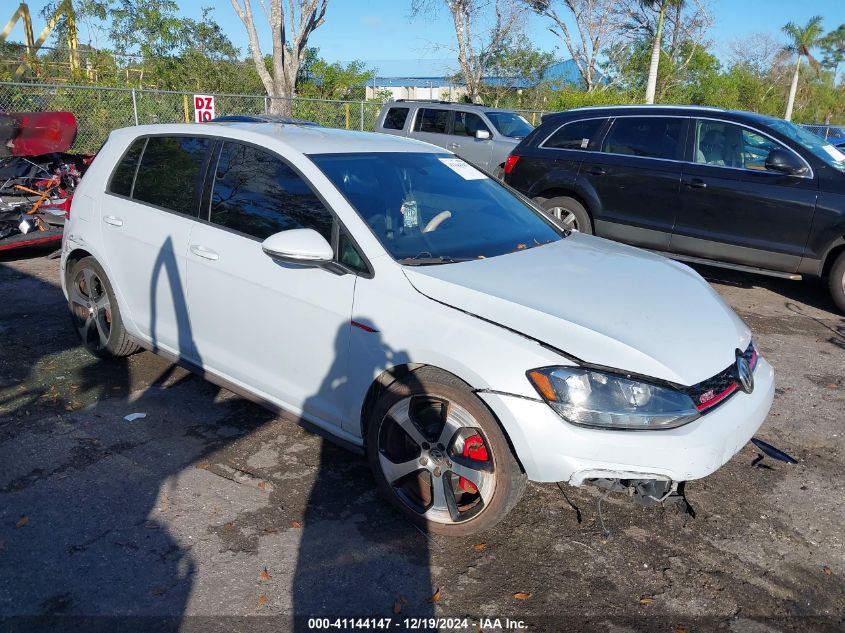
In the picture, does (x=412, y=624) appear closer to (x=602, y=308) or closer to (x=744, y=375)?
(x=602, y=308)

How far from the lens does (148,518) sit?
10.9 ft

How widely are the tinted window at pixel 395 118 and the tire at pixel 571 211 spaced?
692cm

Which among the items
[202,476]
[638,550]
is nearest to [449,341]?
[638,550]

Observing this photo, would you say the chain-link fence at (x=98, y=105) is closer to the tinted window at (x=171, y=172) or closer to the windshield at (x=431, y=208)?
the tinted window at (x=171, y=172)

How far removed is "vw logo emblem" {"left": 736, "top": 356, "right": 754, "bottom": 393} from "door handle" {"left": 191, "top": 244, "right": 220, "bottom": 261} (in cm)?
268

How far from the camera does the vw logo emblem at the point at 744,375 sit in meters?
3.13

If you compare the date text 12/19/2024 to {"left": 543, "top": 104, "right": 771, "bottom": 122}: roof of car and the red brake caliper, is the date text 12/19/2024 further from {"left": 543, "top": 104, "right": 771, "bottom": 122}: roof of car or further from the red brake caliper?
{"left": 543, "top": 104, "right": 771, "bottom": 122}: roof of car

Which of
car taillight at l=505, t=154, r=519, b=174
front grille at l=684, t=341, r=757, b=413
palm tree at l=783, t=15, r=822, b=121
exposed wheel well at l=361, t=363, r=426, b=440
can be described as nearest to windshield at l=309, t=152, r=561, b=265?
exposed wheel well at l=361, t=363, r=426, b=440

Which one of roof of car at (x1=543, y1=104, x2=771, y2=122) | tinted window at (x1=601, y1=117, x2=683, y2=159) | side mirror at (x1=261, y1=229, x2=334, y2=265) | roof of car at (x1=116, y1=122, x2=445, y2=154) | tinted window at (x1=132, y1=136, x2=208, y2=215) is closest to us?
side mirror at (x1=261, y1=229, x2=334, y2=265)

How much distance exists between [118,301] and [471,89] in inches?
1017

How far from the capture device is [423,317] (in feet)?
10.2

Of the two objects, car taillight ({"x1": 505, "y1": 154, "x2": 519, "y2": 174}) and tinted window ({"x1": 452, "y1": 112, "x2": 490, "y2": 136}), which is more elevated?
tinted window ({"x1": 452, "y1": 112, "x2": 490, "y2": 136})

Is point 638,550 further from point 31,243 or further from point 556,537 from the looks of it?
point 31,243

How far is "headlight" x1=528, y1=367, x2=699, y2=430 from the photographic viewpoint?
9.16 feet
